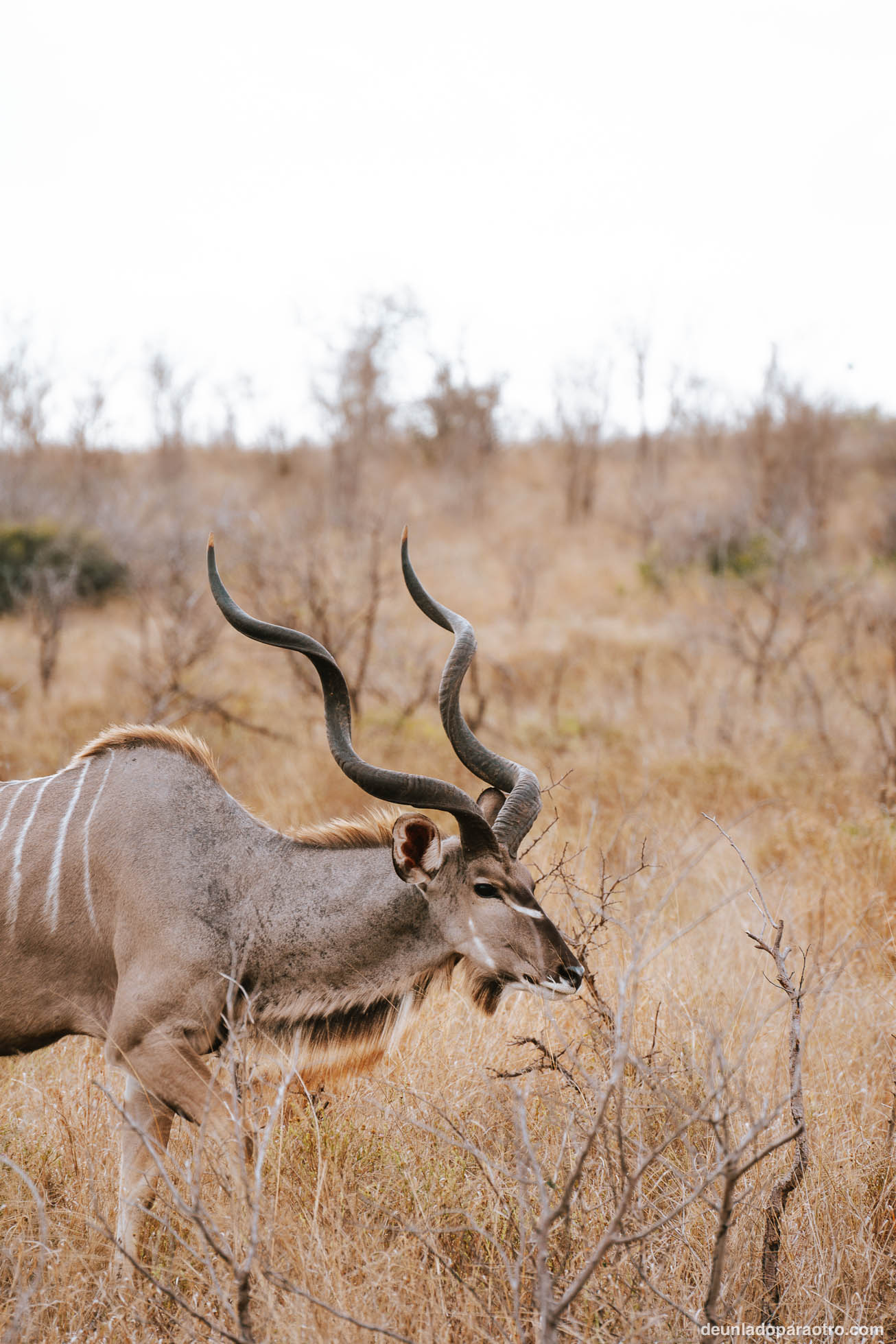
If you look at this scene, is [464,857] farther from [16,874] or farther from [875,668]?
[875,668]

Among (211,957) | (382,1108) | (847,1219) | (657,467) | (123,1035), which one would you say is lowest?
(847,1219)

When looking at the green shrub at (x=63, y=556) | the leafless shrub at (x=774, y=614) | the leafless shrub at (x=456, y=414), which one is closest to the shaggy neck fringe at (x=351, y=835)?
the leafless shrub at (x=774, y=614)

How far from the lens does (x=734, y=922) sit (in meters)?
4.54

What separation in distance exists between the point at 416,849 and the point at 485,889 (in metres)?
0.24

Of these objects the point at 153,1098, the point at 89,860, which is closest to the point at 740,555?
the point at 89,860

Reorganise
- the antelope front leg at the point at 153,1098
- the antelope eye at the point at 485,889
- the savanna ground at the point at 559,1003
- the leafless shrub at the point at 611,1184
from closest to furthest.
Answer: the leafless shrub at the point at 611,1184, the savanna ground at the point at 559,1003, the antelope front leg at the point at 153,1098, the antelope eye at the point at 485,889

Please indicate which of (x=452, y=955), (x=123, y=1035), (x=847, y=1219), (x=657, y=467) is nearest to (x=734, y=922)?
(x=847, y=1219)

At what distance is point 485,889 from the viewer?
288 cm

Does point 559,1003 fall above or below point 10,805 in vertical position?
below

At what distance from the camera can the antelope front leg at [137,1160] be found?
2732 mm

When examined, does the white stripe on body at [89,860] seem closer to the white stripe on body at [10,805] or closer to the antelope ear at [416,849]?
the white stripe on body at [10,805]

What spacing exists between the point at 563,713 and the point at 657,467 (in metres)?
20.2

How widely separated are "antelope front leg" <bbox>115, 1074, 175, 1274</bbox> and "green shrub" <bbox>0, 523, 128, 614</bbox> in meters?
13.4

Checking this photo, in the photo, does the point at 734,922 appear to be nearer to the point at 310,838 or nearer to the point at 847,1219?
the point at 847,1219
